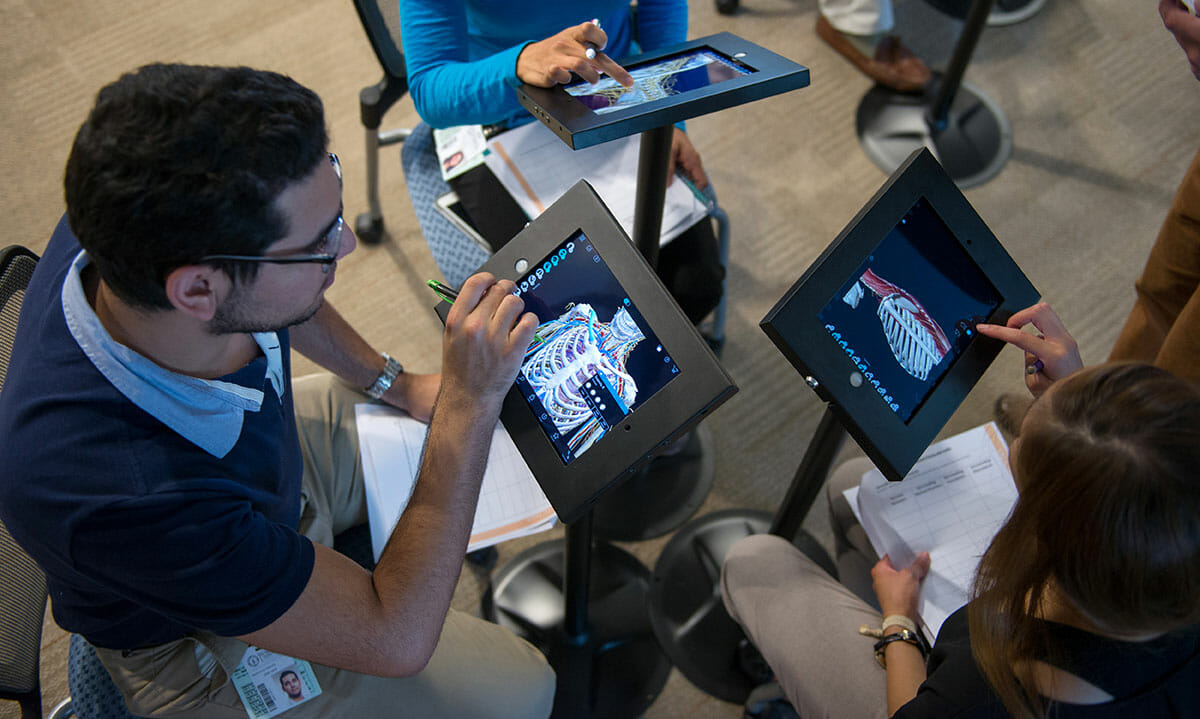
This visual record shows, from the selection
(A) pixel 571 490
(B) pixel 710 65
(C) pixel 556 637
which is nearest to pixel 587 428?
(A) pixel 571 490

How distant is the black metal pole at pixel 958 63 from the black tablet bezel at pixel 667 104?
55.5 inches

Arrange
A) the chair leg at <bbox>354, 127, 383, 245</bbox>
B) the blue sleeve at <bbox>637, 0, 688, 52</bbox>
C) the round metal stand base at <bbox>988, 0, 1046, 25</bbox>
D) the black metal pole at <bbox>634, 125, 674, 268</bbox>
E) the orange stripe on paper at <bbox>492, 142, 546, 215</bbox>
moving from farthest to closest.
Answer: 1. the round metal stand base at <bbox>988, 0, 1046, 25</bbox>
2. the chair leg at <bbox>354, 127, 383, 245</bbox>
3. the blue sleeve at <bbox>637, 0, 688, 52</bbox>
4. the orange stripe on paper at <bbox>492, 142, 546, 215</bbox>
5. the black metal pole at <bbox>634, 125, 674, 268</bbox>

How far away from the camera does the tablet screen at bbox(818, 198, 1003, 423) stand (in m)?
0.94

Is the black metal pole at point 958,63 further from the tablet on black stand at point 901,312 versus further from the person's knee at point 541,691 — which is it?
the person's knee at point 541,691

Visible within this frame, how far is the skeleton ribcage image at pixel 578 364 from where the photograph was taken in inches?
37.9

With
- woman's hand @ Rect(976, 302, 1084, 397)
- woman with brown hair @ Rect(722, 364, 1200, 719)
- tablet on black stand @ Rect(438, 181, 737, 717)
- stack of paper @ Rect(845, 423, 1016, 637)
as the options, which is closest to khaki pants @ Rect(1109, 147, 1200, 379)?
stack of paper @ Rect(845, 423, 1016, 637)

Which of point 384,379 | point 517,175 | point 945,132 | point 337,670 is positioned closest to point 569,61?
point 517,175

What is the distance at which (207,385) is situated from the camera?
3.28 feet

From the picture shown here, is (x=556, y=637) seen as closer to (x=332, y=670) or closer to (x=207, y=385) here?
(x=332, y=670)

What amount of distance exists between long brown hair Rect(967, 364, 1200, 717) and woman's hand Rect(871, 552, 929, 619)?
0.92 feet

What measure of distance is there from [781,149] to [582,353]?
1711 mm

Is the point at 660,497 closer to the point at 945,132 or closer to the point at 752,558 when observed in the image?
the point at 752,558

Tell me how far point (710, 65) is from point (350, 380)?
81cm

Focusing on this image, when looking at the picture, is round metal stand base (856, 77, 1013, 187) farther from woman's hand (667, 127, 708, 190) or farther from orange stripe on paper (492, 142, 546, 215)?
orange stripe on paper (492, 142, 546, 215)
